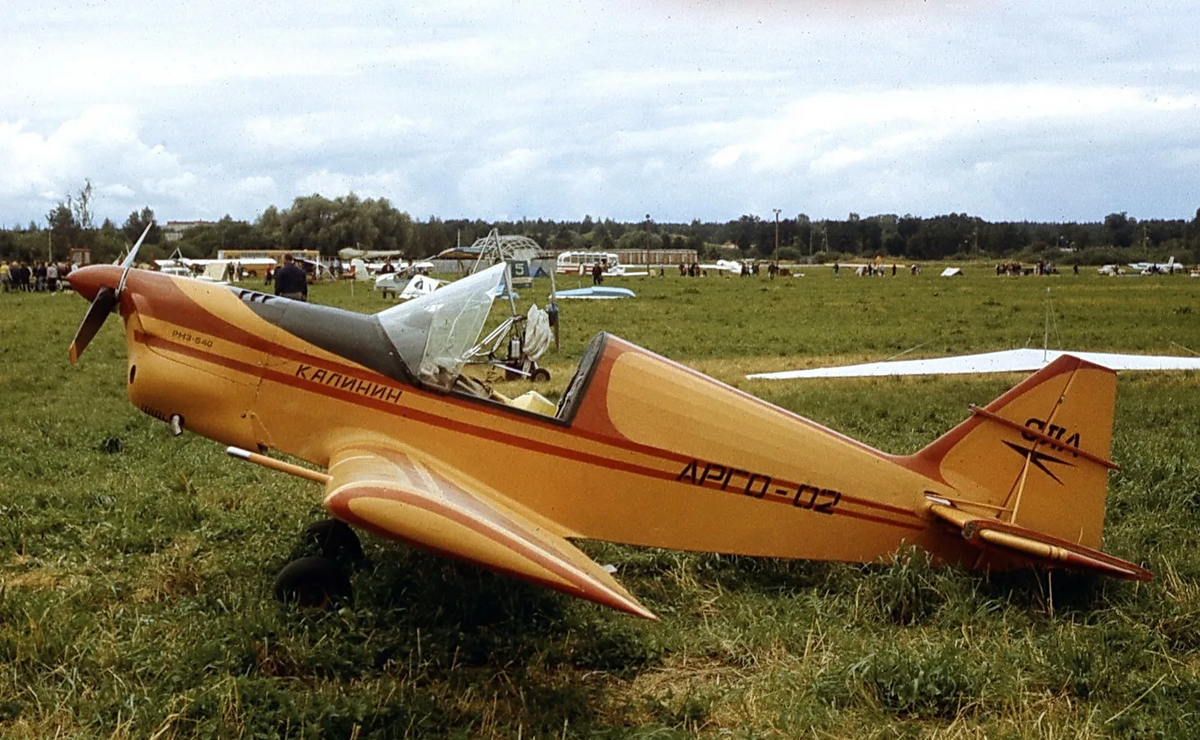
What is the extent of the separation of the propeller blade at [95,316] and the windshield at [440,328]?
178 centimetres

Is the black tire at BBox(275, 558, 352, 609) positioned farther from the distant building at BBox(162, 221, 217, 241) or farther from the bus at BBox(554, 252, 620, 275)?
the distant building at BBox(162, 221, 217, 241)

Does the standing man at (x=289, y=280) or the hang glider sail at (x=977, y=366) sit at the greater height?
the standing man at (x=289, y=280)

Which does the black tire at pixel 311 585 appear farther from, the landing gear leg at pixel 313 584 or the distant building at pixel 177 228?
the distant building at pixel 177 228

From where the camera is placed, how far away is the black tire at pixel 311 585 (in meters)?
5.42

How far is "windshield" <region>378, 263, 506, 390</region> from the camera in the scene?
5.83 metres

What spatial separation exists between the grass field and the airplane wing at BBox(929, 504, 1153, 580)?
0.19m

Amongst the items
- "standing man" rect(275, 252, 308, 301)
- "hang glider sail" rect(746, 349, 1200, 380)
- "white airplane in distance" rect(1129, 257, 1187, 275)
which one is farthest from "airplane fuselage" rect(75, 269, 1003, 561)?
"white airplane in distance" rect(1129, 257, 1187, 275)

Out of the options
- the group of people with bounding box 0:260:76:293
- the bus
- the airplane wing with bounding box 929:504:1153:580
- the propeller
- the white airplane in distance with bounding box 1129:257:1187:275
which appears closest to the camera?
the airplane wing with bounding box 929:504:1153:580

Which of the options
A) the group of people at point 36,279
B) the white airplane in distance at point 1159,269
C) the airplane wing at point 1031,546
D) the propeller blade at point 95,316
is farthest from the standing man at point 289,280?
the white airplane in distance at point 1159,269

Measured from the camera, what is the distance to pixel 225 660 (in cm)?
459

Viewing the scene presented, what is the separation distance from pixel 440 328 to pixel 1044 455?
364 cm

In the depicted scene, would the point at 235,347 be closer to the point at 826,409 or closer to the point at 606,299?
the point at 826,409

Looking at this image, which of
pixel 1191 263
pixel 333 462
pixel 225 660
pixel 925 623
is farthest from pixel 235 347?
pixel 1191 263

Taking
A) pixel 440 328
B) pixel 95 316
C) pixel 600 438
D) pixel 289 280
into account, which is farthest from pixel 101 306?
pixel 289 280
